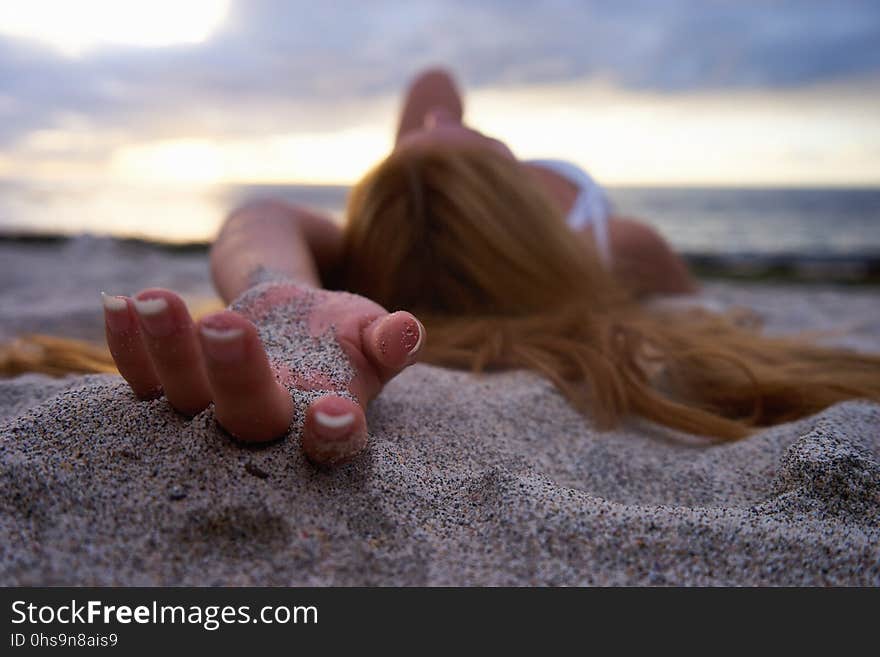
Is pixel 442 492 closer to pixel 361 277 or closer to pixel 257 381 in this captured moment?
pixel 257 381

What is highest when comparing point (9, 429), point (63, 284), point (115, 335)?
point (115, 335)

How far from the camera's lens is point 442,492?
2.59 feet

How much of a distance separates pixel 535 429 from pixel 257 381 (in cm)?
60

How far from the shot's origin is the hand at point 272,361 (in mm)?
639

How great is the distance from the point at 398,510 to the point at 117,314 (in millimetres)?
407

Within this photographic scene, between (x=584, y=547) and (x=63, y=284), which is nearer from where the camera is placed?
(x=584, y=547)

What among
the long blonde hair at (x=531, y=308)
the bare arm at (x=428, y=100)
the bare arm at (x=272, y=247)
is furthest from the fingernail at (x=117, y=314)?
the bare arm at (x=428, y=100)

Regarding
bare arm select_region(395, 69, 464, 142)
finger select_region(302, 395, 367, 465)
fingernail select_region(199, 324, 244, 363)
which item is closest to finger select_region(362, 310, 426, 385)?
finger select_region(302, 395, 367, 465)

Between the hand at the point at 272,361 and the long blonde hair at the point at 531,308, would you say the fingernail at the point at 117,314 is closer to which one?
the hand at the point at 272,361

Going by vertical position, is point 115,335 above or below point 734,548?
above

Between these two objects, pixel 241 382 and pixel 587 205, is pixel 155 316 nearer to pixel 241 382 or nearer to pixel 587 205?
pixel 241 382

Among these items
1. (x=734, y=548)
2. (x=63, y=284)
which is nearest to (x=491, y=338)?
(x=734, y=548)
